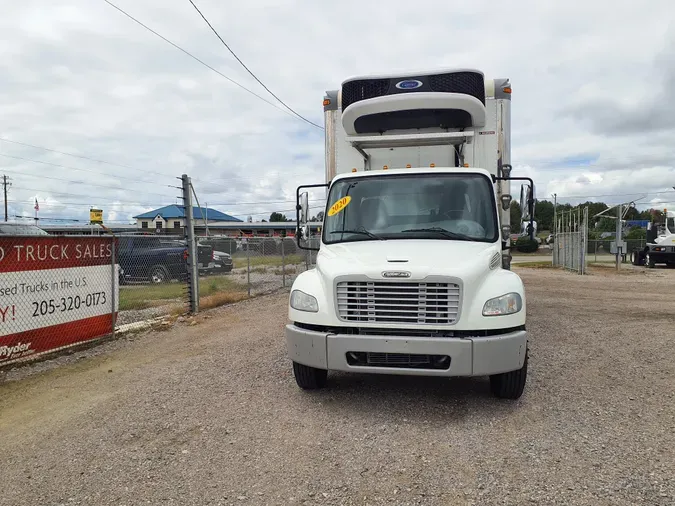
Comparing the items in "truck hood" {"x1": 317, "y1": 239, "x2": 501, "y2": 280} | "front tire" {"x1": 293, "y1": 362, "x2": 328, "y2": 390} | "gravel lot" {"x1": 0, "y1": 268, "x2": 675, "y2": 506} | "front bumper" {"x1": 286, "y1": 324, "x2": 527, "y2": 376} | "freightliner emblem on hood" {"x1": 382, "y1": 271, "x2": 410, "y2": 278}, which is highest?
"truck hood" {"x1": 317, "y1": 239, "x2": 501, "y2": 280}

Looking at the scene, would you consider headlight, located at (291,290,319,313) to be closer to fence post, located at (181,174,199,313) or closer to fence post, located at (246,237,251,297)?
fence post, located at (181,174,199,313)

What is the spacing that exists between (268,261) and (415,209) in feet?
32.1

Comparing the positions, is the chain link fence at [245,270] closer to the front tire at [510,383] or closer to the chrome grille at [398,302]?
the chrome grille at [398,302]

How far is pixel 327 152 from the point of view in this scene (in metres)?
7.26

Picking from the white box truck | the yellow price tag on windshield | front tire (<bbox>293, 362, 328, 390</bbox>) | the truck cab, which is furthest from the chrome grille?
the truck cab

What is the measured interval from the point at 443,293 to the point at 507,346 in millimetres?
698

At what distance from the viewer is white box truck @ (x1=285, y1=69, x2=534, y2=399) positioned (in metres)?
4.38

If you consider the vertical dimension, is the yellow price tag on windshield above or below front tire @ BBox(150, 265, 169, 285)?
above

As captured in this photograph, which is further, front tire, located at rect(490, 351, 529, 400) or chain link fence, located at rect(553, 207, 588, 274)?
chain link fence, located at rect(553, 207, 588, 274)

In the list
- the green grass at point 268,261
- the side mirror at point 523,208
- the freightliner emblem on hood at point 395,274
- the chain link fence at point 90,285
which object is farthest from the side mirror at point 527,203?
the green grass at point 268,261

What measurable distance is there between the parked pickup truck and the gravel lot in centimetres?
243

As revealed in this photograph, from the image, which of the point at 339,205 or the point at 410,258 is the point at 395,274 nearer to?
the point at 410,258

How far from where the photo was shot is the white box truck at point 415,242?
438 centimetres

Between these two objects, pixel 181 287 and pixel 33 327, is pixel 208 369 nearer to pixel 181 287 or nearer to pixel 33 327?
pixel 33 327
